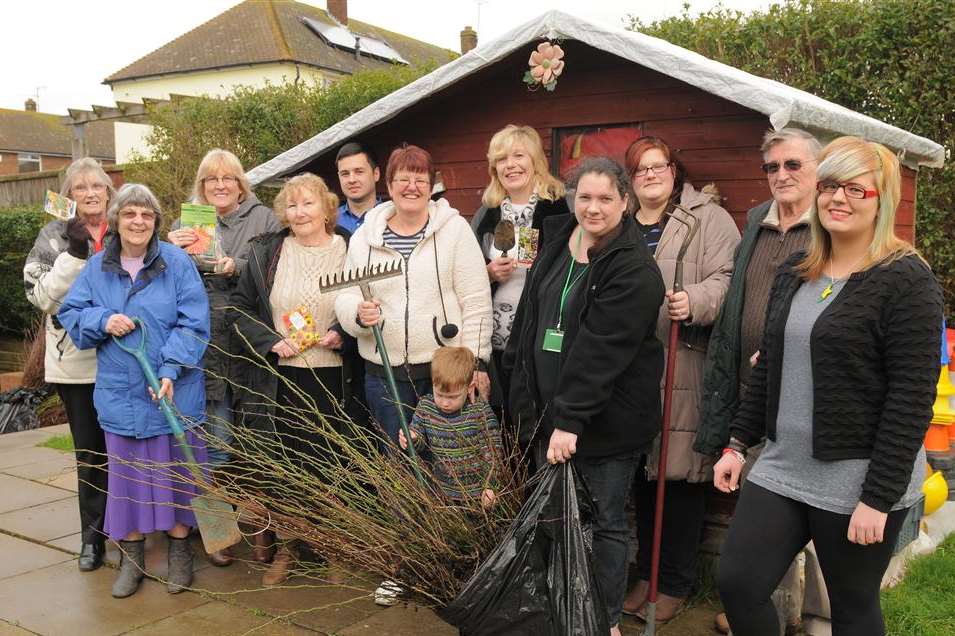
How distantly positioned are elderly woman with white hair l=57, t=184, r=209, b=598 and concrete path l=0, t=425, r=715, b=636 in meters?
0.17

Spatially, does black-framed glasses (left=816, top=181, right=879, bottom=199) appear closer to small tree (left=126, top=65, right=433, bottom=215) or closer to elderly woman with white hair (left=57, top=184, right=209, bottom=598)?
elderly woman with white hair (left=57, top=184, right=209, bottom=598)

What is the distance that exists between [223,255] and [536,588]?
274cm

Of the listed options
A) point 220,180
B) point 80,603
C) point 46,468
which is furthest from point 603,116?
point 46,468

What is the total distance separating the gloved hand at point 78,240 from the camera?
14.8 feet

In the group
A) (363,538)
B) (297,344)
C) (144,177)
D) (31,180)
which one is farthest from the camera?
(31,180)

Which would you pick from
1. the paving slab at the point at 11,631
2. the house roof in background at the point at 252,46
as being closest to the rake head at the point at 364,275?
the paving slab at the point at 11,631

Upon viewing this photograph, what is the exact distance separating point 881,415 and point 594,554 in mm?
1339

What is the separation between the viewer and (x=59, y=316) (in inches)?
165

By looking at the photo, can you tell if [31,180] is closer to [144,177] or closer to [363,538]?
[144,177]

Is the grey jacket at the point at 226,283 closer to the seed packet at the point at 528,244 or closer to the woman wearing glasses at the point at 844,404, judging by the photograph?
the seed packet at the point at 528,244

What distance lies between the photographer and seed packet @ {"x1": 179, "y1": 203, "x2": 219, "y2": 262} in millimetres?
4453

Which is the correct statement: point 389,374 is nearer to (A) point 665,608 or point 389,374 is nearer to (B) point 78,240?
(A) point 665,608

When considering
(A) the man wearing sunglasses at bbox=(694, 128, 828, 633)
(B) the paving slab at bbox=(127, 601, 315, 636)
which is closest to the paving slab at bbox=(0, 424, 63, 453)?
(B) the paving slab at bbox=(127, 601, 315, 636)

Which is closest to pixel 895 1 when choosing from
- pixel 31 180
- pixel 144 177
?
pixel 144 177
